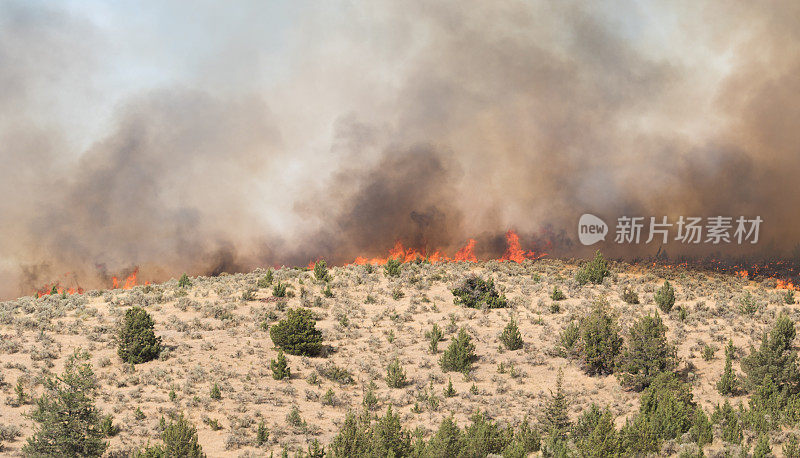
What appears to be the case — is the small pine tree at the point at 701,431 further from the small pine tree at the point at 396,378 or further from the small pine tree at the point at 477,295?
the small pine tree at the point at 477,295

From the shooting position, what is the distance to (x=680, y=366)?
28234 mm

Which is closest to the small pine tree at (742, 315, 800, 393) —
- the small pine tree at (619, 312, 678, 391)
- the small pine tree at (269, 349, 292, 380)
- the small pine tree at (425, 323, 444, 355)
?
the small pine tree at (619, 312, 678, 391)

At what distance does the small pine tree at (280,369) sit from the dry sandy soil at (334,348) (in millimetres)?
304

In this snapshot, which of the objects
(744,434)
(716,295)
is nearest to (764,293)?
(716,295)

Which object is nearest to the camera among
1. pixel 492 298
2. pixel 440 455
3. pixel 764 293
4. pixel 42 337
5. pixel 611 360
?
pixel 440 455

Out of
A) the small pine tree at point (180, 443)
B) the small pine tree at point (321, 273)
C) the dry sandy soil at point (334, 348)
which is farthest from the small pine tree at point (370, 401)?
the small pine tree at point (321, 273)

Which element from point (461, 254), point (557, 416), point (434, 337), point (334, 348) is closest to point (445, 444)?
point (557, 416)

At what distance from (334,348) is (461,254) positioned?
86.6 feet

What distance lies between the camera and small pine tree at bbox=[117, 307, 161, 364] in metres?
28.0

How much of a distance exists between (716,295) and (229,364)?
29.7m

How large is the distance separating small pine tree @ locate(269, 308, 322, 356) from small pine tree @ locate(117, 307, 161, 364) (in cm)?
540

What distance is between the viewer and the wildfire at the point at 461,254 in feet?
178

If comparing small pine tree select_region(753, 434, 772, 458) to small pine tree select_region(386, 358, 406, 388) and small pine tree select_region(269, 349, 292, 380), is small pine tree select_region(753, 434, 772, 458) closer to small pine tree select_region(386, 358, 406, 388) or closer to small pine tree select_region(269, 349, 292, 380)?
small pine tree select_region(386, 358, 406, 388)

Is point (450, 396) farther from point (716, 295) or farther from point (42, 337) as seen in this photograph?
point (716, 295)
